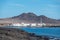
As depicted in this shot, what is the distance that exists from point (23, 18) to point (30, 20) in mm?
6626

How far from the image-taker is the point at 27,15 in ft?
422

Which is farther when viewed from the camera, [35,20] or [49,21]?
[35,20]

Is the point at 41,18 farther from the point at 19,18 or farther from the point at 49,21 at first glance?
the point at 19,18

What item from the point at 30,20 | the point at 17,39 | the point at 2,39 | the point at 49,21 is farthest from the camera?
the point at 30,20

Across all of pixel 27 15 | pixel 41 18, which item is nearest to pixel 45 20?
pixel 41 18

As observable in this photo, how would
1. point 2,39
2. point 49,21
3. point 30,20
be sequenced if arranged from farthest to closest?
point 30,20 → point 49,21 → point 2,39

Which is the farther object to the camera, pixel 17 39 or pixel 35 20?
pixel 35 20

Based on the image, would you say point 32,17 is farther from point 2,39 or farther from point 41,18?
point 2,39

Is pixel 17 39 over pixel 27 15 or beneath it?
beneath

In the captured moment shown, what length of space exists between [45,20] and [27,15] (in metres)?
12.2

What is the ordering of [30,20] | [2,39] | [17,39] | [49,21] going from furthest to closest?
[30,20] → [49,21] → [17,39] → [2,39]

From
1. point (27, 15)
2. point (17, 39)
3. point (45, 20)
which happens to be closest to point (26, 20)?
point (27, 15)

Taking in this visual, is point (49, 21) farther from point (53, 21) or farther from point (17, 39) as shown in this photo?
point (17, 39)

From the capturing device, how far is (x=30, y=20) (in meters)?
127
